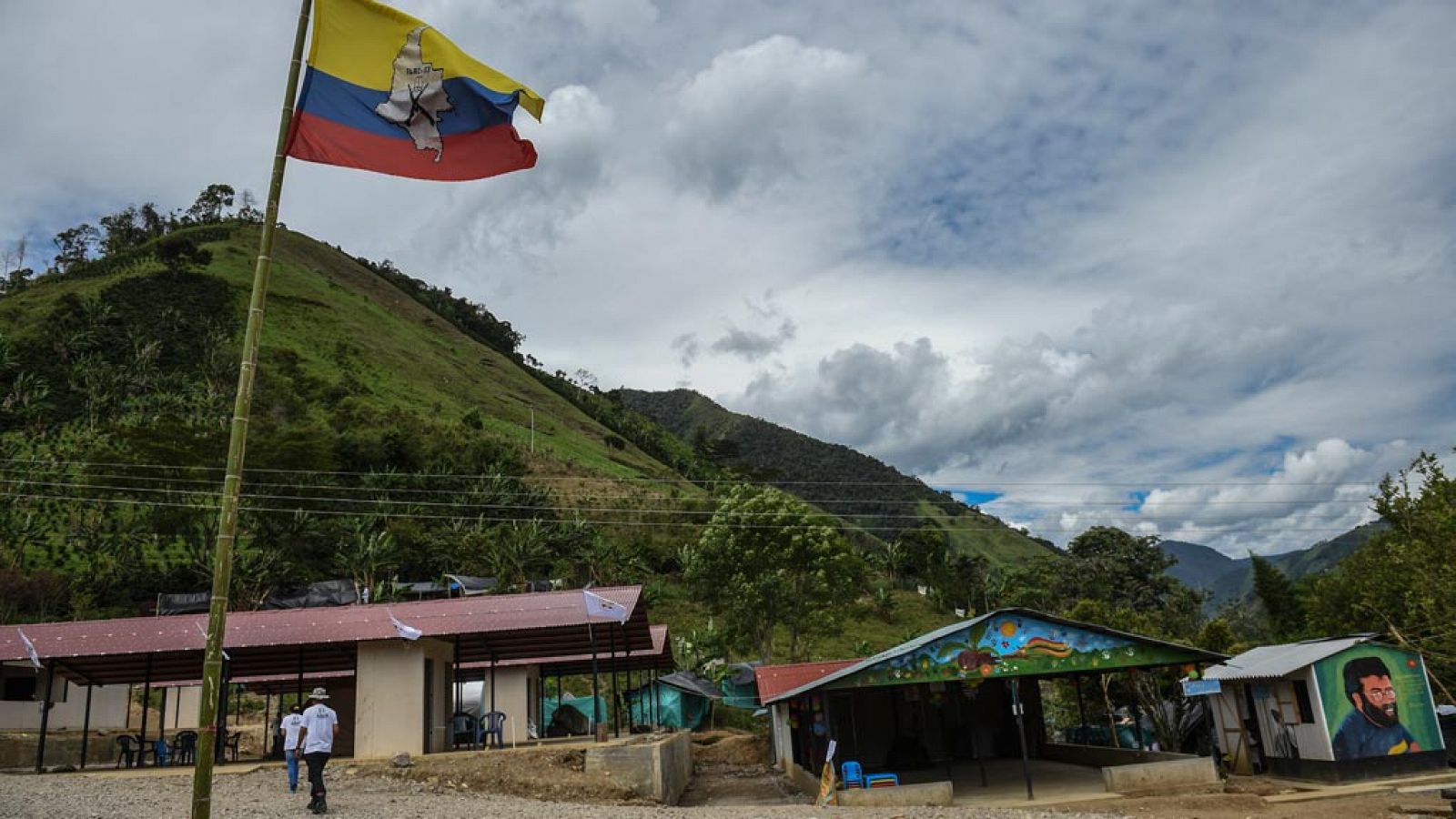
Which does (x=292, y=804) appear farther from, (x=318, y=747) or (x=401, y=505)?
(x=401, y=505)

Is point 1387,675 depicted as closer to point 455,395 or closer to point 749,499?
point 749,499

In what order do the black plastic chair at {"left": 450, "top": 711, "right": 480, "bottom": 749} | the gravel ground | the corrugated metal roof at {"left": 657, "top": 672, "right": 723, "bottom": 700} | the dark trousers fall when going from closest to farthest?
1. the dark trousers
2. the gravel ground
3. the black plastic chair at {"left": 450, "top": 711, "right": 480, "bottom": 749}
4. the corrugated metal roof at {"left": 657, "top": 672, "right": 723, "bottom": 700}

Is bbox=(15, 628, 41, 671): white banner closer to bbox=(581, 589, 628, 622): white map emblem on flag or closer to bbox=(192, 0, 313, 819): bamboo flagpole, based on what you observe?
bbox=(581, 589, 628, 622): white map emblem on flag

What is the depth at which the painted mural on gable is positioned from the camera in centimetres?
1739

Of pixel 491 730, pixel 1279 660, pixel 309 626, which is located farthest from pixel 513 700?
pixel 1279 660

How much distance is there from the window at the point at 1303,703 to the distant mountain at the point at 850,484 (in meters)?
97.4

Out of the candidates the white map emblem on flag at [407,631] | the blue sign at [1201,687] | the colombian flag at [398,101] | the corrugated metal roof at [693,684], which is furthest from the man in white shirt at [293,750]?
the corrugated metal roof at [693,684]

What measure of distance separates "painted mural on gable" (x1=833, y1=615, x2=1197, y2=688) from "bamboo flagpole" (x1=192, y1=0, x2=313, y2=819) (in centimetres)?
1291

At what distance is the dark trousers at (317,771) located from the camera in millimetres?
12141

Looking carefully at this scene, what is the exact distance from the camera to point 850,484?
146 m

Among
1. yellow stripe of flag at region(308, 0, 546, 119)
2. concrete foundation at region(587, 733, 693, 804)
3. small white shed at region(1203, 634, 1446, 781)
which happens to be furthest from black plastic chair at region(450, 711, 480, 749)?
small white shed at region(1203, 634, 1446, 781)

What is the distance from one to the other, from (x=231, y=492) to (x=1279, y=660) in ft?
69.0

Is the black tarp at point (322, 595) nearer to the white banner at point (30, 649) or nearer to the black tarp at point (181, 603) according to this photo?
the black tarp at point (181, 603)

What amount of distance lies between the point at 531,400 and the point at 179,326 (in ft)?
127
